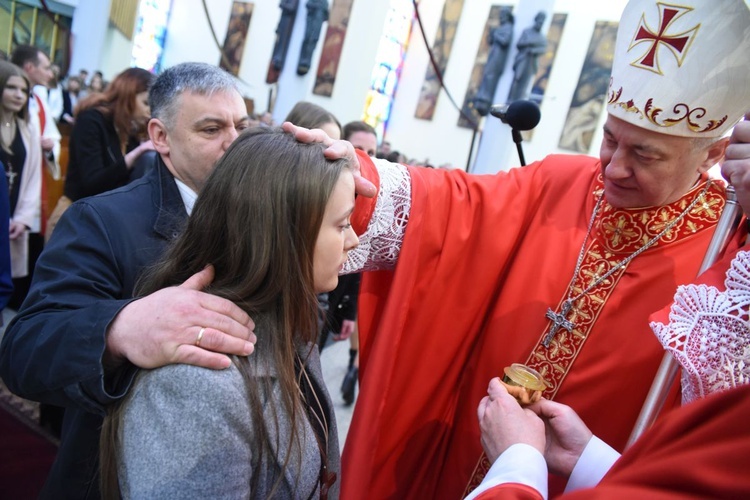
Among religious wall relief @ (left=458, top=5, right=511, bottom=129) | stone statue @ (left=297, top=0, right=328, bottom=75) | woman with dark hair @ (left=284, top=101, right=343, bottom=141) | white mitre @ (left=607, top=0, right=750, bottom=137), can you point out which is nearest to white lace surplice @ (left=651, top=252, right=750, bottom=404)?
white mitre @ (left=607, top=0, right=750, bottom=137)

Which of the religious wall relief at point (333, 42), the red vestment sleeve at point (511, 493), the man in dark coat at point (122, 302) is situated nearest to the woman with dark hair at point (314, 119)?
the man in dark coat at point (122, 302)

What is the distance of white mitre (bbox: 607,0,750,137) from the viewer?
4.05 feet

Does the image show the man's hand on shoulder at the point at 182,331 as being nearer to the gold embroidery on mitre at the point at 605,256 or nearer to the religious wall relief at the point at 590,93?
the gold embroidery on mitre at the point at 605,256

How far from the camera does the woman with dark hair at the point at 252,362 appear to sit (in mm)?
855

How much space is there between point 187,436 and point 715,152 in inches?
55.6

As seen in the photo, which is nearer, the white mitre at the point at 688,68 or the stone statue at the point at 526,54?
→ the white mitre at the point at 688,68

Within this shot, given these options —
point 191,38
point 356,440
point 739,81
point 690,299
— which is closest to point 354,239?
point 356,440

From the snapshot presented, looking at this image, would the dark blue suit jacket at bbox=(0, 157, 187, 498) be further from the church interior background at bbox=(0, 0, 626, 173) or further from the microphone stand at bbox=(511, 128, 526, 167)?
the church interior background at bbox=(0, 0, 626, 173)

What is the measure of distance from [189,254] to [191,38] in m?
17.0

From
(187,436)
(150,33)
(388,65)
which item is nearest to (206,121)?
(187,436)

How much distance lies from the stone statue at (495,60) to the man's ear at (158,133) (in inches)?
365

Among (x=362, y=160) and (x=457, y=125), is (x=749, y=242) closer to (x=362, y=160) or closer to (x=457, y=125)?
(x=362, y=160)

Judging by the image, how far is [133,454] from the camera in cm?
86

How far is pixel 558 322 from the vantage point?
140 cm
